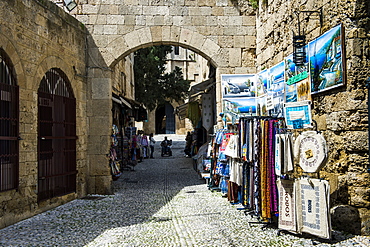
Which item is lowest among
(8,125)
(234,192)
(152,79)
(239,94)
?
(234,192)

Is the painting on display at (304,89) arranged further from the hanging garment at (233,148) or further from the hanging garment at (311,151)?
the hanging garment at (311,151)

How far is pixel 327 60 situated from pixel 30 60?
444cm

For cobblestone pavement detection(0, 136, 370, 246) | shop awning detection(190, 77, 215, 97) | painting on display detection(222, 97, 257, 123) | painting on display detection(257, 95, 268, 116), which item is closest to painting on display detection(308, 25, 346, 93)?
cobblestone pavement detection(0, 136, 370, 246)

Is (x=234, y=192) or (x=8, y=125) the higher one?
(x=8, y=125)

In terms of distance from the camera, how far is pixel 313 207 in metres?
4.30

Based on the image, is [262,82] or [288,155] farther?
[262,82]

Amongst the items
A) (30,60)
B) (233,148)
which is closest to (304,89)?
(233,148)

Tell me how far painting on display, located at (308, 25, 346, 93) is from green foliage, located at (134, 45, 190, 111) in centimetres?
1844

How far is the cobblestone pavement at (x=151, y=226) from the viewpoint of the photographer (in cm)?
448

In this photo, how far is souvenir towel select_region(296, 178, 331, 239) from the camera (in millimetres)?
4180

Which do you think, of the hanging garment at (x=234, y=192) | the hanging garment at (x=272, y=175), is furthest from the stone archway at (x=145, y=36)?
the hanging garment at (x=272, y=175)

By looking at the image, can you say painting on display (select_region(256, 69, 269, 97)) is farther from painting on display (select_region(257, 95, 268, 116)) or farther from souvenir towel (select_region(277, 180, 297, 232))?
souvenir towel (select_region(277, 180, 297, 232))

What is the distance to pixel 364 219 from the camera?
450cm

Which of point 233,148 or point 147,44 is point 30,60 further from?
point 233,148
